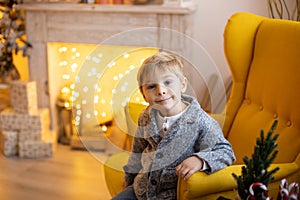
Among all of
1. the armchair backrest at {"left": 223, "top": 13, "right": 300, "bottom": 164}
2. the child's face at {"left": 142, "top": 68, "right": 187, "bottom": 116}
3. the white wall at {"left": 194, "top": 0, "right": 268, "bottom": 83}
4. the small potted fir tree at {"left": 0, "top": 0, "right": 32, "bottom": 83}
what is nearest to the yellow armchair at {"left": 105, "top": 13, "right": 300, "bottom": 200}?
the armchair backrest at {"left": 223, "top": 13, "right": 300, "bottom": 164}

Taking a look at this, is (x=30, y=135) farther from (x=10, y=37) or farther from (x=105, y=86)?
(x=105, y=86)

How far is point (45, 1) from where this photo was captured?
3.04 m

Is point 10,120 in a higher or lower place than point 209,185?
lower

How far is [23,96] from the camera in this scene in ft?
9.80

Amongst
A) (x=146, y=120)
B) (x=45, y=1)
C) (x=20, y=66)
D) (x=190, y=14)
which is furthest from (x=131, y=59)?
(x=20, y=66)

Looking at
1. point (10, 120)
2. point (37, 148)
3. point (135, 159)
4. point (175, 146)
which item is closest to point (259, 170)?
point (175, 146)

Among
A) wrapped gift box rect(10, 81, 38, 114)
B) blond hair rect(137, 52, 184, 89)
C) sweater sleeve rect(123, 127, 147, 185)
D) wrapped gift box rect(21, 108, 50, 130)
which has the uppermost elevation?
blond hair rect(137, 52, 184, 89)

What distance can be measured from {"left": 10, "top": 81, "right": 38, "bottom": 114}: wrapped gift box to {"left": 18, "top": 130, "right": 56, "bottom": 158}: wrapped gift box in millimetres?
204

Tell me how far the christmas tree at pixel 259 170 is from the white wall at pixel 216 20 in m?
1.62

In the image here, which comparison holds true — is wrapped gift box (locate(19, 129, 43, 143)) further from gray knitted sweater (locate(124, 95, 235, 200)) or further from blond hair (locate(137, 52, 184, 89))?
blond hair (locate(137, 52, 184, 89))

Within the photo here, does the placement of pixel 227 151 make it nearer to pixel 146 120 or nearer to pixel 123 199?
pixel 146 120

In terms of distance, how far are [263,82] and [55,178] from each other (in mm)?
1383

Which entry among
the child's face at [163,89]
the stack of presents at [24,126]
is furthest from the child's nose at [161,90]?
the stack of presents at [24,126]

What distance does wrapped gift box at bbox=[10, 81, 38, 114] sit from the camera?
2.98 meters
